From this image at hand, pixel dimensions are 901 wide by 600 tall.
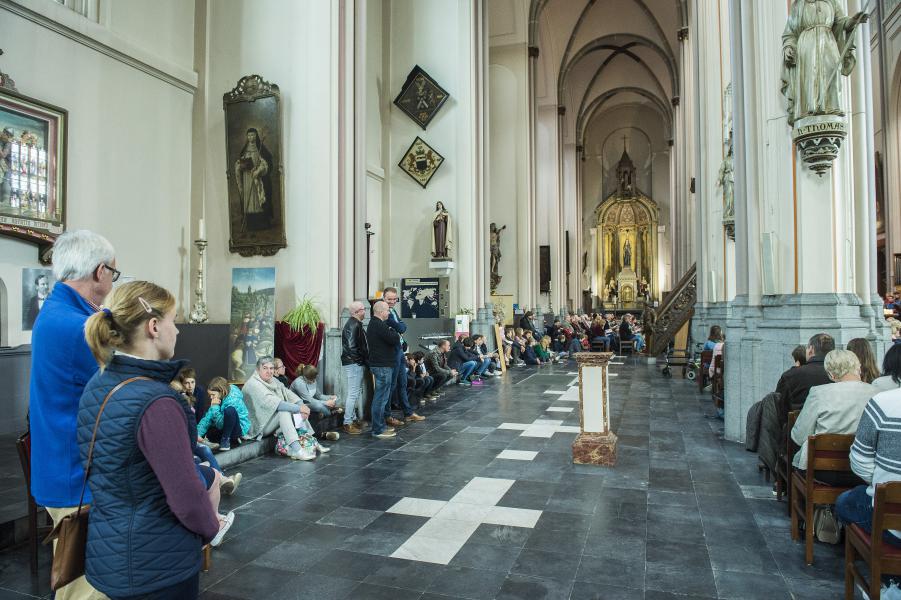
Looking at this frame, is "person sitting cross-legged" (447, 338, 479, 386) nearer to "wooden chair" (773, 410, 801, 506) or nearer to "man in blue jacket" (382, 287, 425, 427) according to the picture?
"man in blue jacket" (382, 287, 425, 427)

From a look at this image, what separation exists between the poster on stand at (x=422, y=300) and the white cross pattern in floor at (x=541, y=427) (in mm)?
6429

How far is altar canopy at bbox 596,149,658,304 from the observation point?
3356 centimetres

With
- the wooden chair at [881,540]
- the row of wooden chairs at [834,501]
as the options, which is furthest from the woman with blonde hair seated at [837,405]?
the wooden chair at [881,540]

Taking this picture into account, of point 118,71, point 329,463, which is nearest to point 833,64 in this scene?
point 329,463

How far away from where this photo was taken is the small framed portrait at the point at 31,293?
609cm

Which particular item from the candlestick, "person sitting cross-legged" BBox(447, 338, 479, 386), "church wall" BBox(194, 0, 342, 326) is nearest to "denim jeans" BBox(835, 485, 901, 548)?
"church wall" BBox(194, 0, 342, 326)

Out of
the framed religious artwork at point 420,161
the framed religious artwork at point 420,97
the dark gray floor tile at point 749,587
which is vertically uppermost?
the framed religious artwork at point 420,97

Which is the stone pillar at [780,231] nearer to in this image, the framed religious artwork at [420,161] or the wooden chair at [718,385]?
the wooden chair at [718,385]

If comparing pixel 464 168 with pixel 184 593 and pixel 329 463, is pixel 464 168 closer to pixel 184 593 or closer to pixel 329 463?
pixel 329 463

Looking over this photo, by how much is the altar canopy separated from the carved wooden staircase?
1845cm

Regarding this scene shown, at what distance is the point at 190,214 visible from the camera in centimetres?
860

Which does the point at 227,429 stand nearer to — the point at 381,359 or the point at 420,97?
the point at 381,359

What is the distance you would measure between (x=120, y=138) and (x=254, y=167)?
1.68 meters

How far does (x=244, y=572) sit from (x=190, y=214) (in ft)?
22.0
